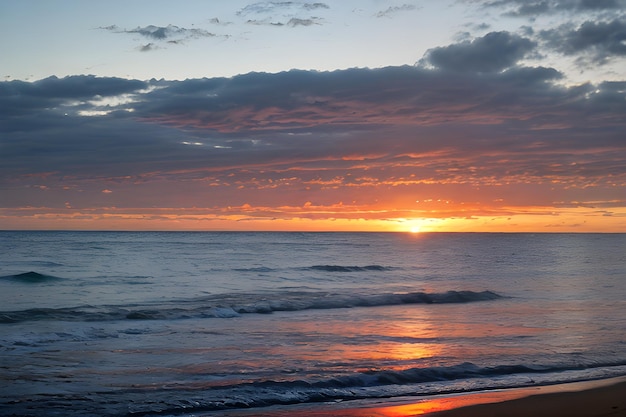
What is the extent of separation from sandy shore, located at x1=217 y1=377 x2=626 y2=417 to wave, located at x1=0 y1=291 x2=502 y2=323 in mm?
11899

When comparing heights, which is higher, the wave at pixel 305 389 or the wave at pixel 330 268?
the wave at pixel 305 389

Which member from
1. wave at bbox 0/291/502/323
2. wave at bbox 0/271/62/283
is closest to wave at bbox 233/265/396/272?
wave at bbox 0/271/62/283

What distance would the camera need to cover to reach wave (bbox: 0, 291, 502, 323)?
20.0 m

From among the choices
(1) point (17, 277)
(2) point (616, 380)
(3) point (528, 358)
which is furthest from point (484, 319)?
(1) point (17, 277)

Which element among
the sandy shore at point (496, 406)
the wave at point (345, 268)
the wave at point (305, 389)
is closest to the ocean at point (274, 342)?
the wave at point (305, 389)

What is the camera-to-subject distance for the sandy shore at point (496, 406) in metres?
9.23

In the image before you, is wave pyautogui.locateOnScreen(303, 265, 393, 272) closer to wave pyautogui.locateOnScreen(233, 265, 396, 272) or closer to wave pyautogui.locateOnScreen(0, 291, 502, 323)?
wave pyautogui.locateOnScreen(233, 265, 396, 272)

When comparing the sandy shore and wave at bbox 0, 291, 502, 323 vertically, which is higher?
the sandy shore

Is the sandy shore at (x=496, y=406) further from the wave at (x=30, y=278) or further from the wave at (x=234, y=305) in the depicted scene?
the wave at (x=30, y=278)

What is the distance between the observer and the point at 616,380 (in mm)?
11719

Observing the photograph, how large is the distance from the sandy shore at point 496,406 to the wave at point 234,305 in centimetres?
1190

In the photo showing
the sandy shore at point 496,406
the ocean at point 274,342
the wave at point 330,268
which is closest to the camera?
the sandy shore at point 496,406

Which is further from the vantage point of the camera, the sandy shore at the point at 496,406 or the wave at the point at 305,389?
the wave at the point at 305,389

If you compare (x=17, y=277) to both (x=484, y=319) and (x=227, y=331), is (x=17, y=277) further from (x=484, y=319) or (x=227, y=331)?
(x=484, y=319)
